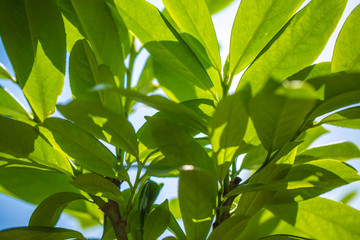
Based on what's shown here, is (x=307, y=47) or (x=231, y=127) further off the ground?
(x=307, y=47)

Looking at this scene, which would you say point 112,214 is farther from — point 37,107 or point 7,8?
point 7,8

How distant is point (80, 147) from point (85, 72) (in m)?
0.14

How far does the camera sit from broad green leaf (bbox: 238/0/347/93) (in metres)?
0.58

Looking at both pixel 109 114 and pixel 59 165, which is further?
pixel 59 165

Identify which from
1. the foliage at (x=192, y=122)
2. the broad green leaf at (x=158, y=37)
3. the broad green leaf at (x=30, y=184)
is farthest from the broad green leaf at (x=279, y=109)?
the broad green leaf at (x=30, y=184)

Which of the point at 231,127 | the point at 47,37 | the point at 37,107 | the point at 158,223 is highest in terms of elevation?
the point at 47,37

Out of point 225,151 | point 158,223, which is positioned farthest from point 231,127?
point 158,223

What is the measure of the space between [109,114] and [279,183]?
0.25 m

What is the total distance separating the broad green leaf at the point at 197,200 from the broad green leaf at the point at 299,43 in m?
0.20

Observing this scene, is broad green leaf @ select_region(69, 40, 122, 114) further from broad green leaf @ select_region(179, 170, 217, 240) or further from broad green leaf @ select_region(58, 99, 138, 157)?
broad green leaf @ select_region(179, 170, 217, 240)

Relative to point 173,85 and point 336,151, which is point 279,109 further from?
point 173,85

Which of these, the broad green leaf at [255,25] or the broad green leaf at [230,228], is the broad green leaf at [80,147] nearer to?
the broad green leaf at [230,228]

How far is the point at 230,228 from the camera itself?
52 centimetres

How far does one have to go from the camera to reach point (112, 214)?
0.64m
